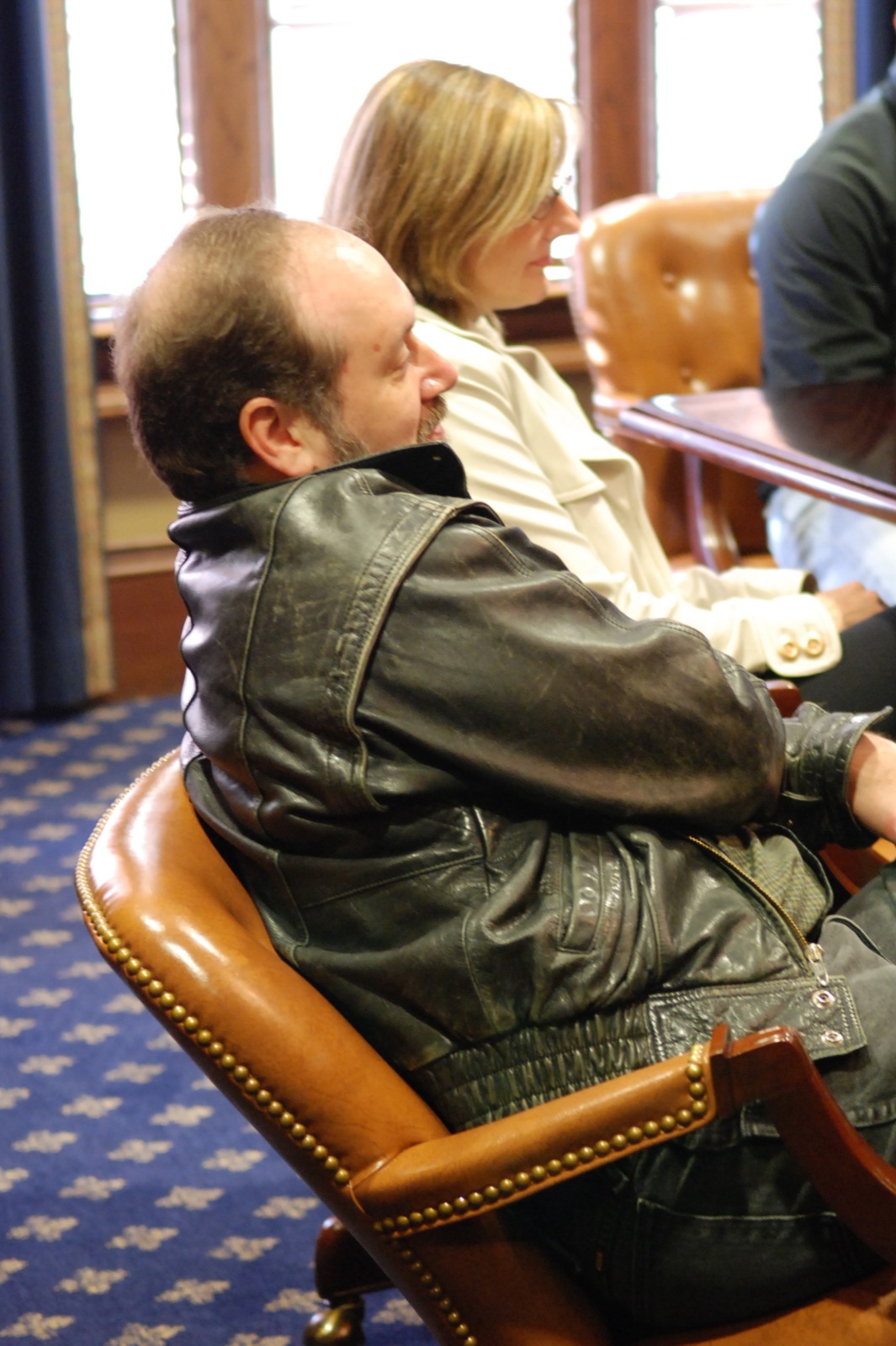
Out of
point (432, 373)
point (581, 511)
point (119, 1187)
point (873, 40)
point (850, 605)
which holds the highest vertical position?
point (873, 40)

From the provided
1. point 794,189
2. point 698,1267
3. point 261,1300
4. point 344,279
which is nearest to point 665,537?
point 794,189

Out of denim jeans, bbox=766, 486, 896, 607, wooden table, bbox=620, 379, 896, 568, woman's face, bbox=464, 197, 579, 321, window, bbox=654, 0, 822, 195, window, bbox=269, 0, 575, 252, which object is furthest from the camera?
window, bbox=654, 0, 822, 195

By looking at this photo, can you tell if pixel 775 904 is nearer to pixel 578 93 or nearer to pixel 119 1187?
pixel 119 1187

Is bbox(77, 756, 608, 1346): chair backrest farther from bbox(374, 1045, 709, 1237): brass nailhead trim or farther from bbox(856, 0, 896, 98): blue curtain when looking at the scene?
bbox(856, 0, 896, 98): blue curtain

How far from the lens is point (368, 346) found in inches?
46.3

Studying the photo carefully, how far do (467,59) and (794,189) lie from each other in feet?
5.78

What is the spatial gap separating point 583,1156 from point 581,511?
994 mm

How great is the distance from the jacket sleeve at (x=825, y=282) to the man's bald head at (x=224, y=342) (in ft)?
5.50

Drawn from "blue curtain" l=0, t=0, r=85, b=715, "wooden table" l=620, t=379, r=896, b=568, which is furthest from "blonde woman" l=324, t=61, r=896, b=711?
"blue curtain" l=0, t=0, r=85, b=715

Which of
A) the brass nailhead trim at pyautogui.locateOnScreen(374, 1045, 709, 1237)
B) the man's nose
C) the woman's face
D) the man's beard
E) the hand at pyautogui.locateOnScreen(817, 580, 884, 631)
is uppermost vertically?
the woman's face

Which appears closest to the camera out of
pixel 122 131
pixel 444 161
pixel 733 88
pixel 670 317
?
pixel 444 161

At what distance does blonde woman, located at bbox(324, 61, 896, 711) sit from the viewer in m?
1.67

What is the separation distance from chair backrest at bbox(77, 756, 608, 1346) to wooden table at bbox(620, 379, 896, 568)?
0.84 meters

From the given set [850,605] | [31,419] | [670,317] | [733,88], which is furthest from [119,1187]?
[733,88]
